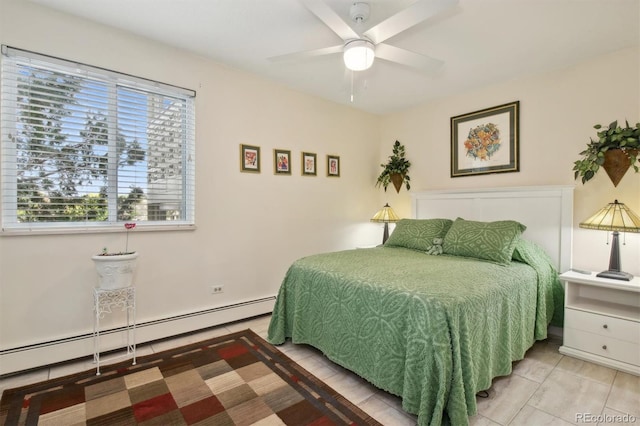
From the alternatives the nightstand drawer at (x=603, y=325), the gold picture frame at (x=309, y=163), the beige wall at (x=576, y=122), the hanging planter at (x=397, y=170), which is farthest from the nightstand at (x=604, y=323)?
the gold picture frame at (x=309, y=163)

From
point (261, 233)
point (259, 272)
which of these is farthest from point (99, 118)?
point (259, 272)

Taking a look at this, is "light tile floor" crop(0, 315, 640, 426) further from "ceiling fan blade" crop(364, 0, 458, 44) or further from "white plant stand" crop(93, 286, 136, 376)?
"ceiling fan blade" crop(364, 0, 458, 44)

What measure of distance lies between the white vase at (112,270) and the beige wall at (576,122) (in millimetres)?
3418

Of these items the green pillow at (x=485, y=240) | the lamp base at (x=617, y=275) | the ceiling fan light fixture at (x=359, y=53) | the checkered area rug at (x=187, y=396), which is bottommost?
the checkered area rug at (x=187, y=396)

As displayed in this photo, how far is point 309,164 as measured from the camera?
3623 mm

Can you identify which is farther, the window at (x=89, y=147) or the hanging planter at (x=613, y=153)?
the hanging planter at (x=613, y=153)

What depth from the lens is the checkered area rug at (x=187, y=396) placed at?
5.41 feet

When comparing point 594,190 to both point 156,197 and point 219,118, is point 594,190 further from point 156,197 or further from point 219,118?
point 156,197

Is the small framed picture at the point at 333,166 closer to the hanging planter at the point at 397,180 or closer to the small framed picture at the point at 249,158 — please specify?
the hanging planter at the point at 397,180

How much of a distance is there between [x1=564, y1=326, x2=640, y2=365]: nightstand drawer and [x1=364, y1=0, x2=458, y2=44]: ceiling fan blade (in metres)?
2.49

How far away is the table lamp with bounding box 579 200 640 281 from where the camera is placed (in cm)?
222

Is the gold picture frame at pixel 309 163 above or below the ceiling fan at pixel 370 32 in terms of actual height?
below

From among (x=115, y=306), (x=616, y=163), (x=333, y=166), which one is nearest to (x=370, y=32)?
(x=333, y=166)

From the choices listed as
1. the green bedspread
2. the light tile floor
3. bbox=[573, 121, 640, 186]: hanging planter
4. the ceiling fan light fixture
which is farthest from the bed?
the ceiling fan light fixture
